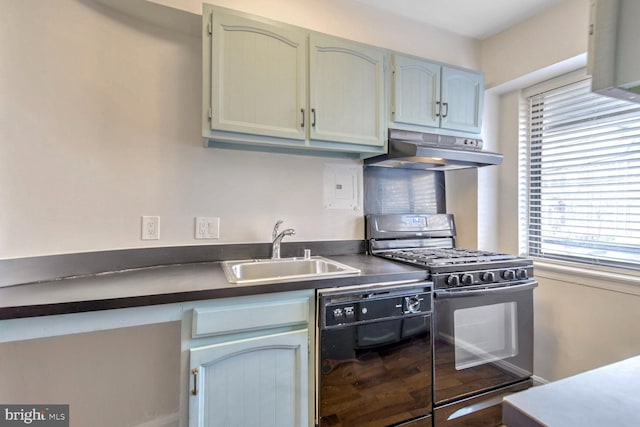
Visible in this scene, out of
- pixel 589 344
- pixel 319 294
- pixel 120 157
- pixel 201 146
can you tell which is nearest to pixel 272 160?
pixel 201 146

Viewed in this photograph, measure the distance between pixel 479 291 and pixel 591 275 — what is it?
808mm

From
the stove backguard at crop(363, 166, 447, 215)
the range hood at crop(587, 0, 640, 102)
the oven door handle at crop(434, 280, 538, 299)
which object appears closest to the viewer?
the range hood at crop(587, 0, 640, 102)

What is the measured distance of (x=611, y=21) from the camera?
15.7 inches

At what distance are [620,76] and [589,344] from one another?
2108 mm

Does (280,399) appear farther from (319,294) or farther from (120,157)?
(120,157)

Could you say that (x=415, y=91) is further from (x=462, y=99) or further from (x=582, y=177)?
(x=582, y=177)

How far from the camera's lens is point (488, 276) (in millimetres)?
1623

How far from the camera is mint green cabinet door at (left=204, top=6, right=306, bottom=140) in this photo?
1.40m

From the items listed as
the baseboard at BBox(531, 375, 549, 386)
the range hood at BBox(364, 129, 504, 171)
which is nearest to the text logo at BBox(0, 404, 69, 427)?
the range hood at BBox(364, 129, 504, 171)

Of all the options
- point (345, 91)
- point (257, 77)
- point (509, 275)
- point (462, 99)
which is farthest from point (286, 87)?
point (509, 275)

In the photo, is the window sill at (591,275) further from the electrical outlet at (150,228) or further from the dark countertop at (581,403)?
the electrical outlet at (150,228)

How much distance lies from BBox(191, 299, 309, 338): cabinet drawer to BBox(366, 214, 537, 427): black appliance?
720 millimetres

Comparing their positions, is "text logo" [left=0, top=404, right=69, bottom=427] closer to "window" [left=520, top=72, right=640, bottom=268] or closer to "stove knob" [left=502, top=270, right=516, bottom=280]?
"stove knob" [left=502, top=270, right=516, bottom=280]

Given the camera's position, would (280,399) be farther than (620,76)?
Yes
